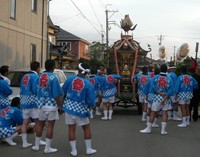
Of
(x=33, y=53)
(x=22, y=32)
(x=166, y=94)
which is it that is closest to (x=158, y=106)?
(x=166, y=94)

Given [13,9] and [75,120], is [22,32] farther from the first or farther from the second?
[75,120]

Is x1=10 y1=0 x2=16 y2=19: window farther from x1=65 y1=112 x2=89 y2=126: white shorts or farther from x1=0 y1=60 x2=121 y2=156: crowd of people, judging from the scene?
x1=65 y1=112 x2=89 y2=126: white shorts

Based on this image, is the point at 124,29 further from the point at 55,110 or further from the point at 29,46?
the point at 55,110

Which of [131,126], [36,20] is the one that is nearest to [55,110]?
[131,126]

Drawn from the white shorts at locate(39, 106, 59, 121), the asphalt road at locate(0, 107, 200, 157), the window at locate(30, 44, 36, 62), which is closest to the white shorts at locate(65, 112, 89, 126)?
the white shorts at locate(39, 106, 59, 121)

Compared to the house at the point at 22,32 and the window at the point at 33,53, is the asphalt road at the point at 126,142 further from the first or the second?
the window at the point at 33,53

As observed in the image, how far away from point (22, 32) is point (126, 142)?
1431cm

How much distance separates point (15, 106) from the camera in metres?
8.49

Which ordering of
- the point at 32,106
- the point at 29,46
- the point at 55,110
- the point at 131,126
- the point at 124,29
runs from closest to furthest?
the point at 55,110 → the point at 32,106 → the point at 131,126 → the point at 124,29 → the point at 29,46

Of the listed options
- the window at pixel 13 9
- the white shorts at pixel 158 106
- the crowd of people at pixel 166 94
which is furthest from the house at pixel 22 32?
the white shorts at pixel 158 106

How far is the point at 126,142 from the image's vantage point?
8.65m

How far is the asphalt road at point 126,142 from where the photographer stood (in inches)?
294

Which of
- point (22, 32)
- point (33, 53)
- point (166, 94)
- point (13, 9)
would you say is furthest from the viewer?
point (33, 53)

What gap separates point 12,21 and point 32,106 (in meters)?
12.8
